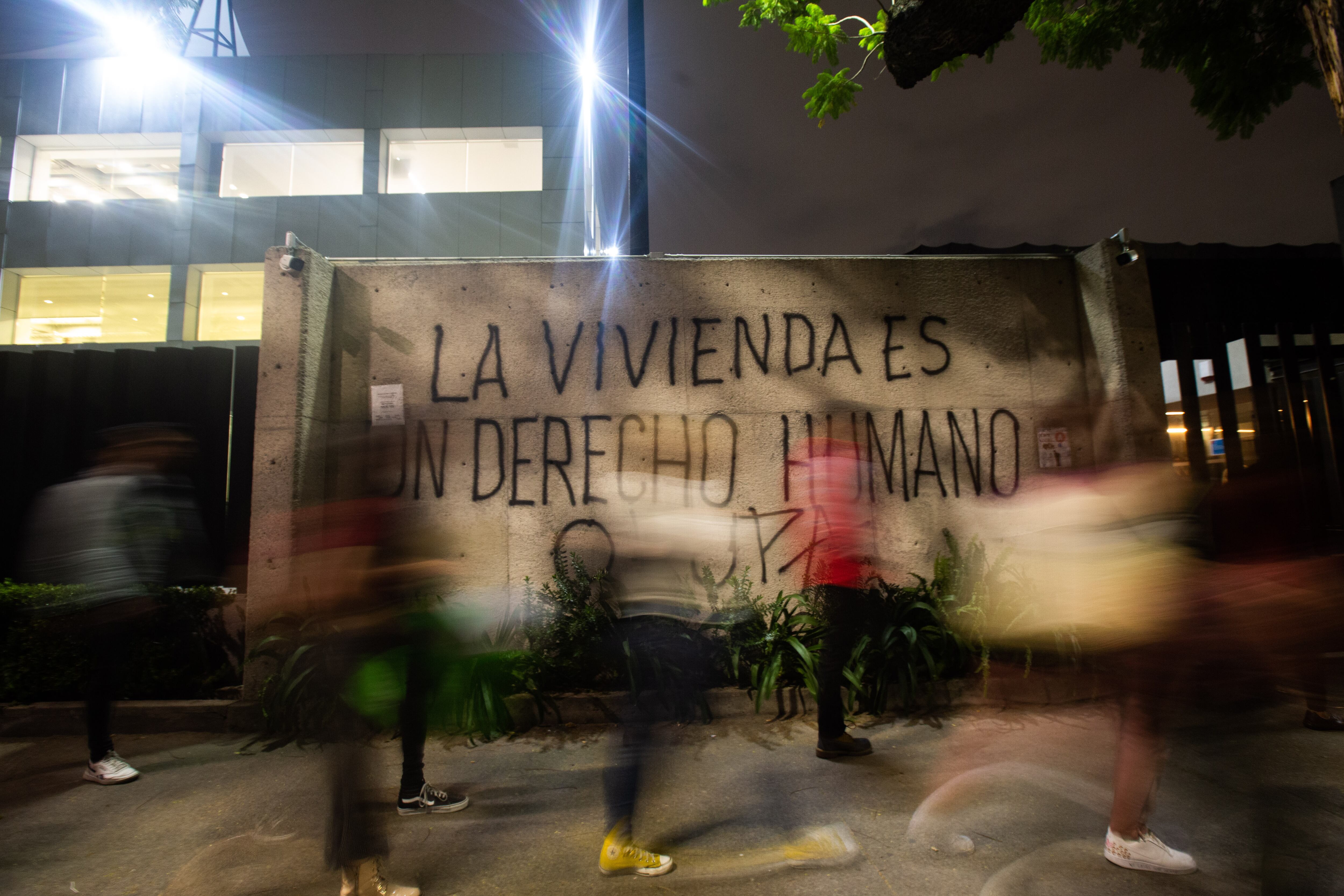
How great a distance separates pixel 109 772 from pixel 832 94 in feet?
23.1

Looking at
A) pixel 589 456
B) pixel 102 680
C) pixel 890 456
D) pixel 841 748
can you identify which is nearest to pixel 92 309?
pixel 102 680

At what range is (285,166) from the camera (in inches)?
586

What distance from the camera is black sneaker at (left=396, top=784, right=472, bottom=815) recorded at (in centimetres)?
313

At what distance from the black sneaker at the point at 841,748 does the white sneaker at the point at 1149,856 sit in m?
1.30

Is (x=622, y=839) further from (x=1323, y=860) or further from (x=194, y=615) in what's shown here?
(x=194, y=615)

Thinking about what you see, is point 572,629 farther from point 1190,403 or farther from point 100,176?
point 100,176

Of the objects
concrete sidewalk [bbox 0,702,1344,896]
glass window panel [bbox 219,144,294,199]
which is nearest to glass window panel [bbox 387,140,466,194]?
glass window panel [bbox 219,144,294,199]

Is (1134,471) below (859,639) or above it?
above

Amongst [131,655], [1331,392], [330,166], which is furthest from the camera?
[330,166]

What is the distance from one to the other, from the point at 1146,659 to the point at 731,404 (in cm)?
A: 333

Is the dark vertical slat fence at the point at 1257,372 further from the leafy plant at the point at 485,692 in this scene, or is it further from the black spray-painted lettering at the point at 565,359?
the leafy plant at the point at 485,692

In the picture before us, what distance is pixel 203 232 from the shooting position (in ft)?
47.3

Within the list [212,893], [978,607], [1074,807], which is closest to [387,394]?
[212,893]

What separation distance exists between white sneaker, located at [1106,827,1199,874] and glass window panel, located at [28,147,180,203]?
1874cm
